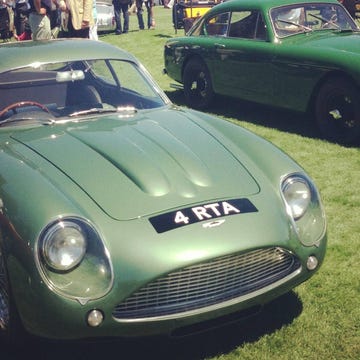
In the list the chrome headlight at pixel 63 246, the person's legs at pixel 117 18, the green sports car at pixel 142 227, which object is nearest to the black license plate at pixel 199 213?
the green sports car at pixel 142 227

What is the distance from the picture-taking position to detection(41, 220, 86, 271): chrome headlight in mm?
2668

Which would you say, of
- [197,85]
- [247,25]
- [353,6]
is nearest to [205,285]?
[247,25]

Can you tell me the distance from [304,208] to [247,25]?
16.1 ft

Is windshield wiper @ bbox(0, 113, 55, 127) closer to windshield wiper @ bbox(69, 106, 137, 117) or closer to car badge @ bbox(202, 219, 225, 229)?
windshield wiper @ bbox(69, 106, 137, 117)

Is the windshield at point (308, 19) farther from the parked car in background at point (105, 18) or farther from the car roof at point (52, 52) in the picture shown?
the parked car in background at point (105, 18)

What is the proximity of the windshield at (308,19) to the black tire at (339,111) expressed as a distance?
1.11 metres

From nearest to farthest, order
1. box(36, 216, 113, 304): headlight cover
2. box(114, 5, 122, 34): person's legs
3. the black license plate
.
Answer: box(36, 216, 113, 304): headlight cover → the black license plate → box(114, 5, 122, 34): person's legs

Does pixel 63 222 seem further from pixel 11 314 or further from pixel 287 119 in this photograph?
pixel 287 119

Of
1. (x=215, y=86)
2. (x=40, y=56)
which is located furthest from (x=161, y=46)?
(x=40, y=56)

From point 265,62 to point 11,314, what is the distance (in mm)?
5058

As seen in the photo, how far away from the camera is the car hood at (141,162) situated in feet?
9.84

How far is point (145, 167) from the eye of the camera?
3.21 m

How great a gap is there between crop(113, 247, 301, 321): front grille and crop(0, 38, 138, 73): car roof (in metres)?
2.16

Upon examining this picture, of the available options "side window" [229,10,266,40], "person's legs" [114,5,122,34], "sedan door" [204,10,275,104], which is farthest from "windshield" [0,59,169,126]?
"person's legs" [114,5,122,34]
